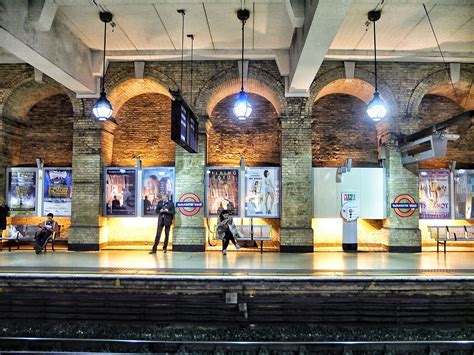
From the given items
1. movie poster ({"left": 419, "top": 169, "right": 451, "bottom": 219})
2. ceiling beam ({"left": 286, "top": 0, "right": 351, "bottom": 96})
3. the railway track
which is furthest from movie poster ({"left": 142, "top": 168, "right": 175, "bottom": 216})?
movie poster ({"left": 419, "top": 169, "right": 451, "bottom": 219})

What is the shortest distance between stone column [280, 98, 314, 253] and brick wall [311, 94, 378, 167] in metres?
1.53

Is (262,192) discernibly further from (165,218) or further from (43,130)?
(43,130)

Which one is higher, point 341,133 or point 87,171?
point 341,133

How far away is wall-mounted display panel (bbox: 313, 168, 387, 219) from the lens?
11375 mm

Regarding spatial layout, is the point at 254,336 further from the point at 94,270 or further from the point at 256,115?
the point at 256,115

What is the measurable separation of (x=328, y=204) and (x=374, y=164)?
2.48 m

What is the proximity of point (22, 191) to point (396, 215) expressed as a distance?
12.0 m

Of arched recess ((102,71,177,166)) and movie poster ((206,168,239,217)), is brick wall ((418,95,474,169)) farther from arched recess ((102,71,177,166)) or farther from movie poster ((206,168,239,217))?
arched recess ((102,71,177,166))

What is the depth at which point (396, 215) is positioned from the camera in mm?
11195

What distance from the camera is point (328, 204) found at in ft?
37.4

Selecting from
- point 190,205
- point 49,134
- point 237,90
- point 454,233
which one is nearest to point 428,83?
point 454,233

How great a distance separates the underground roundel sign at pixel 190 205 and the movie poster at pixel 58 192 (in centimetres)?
376

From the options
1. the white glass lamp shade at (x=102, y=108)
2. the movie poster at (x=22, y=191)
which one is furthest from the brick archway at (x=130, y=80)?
the movie poster at (x=22, y=191)

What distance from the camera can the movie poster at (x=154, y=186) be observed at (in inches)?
459
